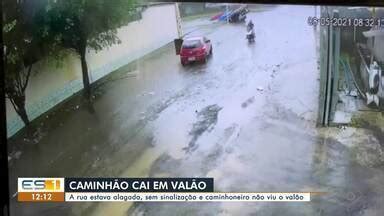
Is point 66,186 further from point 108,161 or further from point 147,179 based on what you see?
point 147,179

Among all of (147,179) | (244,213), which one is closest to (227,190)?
(244,213)

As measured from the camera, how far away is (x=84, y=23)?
1899 mm

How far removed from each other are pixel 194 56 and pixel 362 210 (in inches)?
32.9

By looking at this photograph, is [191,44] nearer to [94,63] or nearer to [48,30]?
[94,63]

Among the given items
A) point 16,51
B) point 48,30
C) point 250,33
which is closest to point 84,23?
point 48,30

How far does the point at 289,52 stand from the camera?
6.31 ft

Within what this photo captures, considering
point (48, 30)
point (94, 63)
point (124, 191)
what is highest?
point (48, 30)

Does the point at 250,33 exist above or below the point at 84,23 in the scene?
below
